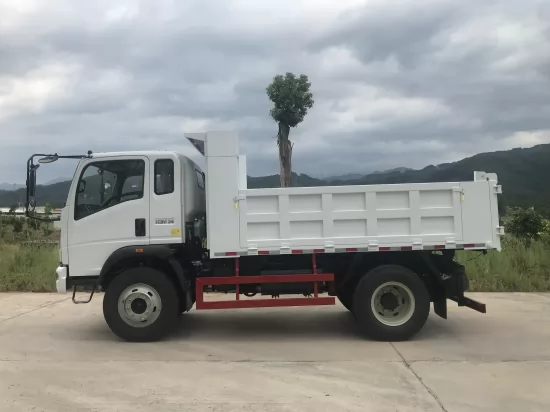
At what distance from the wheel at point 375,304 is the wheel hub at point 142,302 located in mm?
2724

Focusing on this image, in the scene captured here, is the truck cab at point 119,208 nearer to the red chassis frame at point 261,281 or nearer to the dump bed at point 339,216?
the dump bed at point 339,216

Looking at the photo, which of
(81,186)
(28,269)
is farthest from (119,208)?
(28,269)

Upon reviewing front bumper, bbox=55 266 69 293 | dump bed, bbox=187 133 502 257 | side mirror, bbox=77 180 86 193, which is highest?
side mirror, bbox=77 180 86 193

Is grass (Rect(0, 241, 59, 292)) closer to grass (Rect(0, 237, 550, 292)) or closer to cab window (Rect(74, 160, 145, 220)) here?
grass (Rect(0, 237, 550, 292))

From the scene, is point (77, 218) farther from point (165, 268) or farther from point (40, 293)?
point (40, 293)

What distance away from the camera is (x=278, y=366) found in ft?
19.8

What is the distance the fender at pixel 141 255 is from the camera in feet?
23.4

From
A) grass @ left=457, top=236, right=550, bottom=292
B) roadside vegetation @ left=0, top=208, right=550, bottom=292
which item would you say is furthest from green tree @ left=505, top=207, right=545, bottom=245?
grass @ left=457, top=236, right=550, bottom=292

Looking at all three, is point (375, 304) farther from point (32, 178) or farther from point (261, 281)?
point (32, 178)

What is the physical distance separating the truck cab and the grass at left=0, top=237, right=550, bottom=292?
5965 millimetres

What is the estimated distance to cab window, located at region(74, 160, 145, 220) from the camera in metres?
7.29

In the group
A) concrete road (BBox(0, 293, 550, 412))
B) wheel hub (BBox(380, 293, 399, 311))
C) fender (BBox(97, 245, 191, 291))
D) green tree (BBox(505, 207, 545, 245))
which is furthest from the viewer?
green tree (BBox(505, 207, 545, 245))

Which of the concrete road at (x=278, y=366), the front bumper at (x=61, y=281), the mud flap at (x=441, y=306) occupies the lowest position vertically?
the concrete road at (x=278, y=366)

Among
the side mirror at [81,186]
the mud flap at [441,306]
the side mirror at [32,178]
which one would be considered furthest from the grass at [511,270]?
the side mirror at [32,178]
